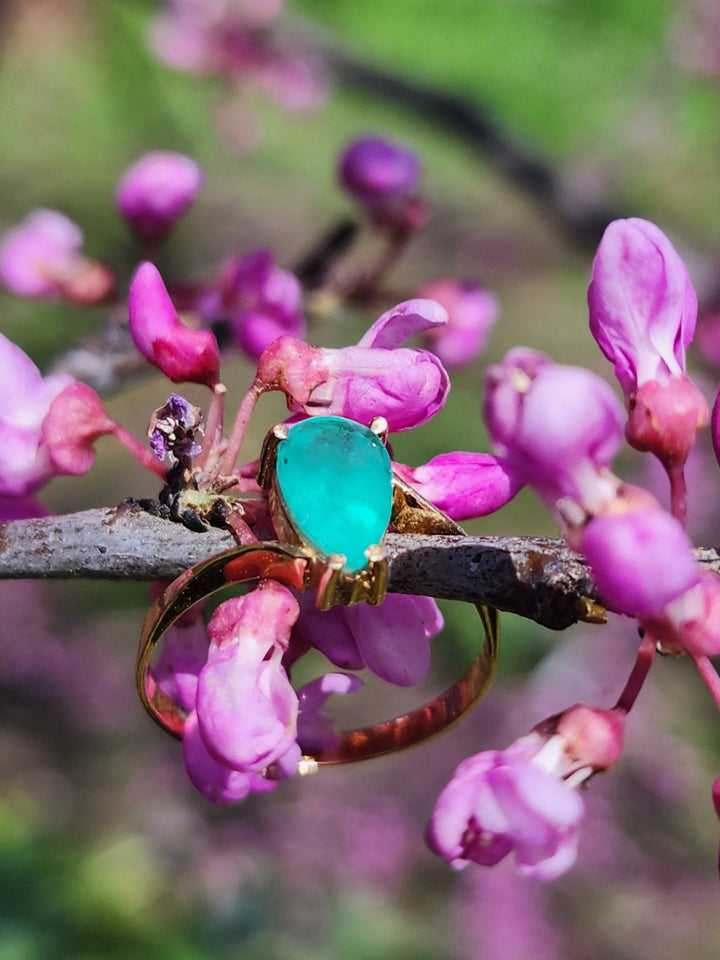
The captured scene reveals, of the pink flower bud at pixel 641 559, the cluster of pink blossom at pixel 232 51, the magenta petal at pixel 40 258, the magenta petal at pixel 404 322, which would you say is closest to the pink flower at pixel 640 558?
the pink flower bud at pixel 641 559

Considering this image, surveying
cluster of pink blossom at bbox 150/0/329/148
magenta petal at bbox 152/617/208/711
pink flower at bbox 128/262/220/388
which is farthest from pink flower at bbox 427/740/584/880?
cluster of pink blossom at bbox 150/0/329/148

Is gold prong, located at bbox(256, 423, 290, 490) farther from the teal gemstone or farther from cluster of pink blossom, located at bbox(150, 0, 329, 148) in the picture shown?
cluster of pink blossom, located at bbox(150, 0, 329, 148)

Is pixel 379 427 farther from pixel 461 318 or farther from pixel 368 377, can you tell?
pixel 461 318

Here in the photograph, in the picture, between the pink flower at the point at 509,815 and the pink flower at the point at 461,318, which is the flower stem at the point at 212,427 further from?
the pink flower at the point at 461,318

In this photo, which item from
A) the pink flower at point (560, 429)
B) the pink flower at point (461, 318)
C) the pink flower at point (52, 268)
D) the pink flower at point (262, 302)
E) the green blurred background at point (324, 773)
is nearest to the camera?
the pink flower at point (560, 429)

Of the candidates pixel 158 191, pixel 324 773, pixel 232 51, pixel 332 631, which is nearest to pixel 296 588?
pixel 332 631

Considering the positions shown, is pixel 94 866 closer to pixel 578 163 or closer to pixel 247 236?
pixel 247 236
